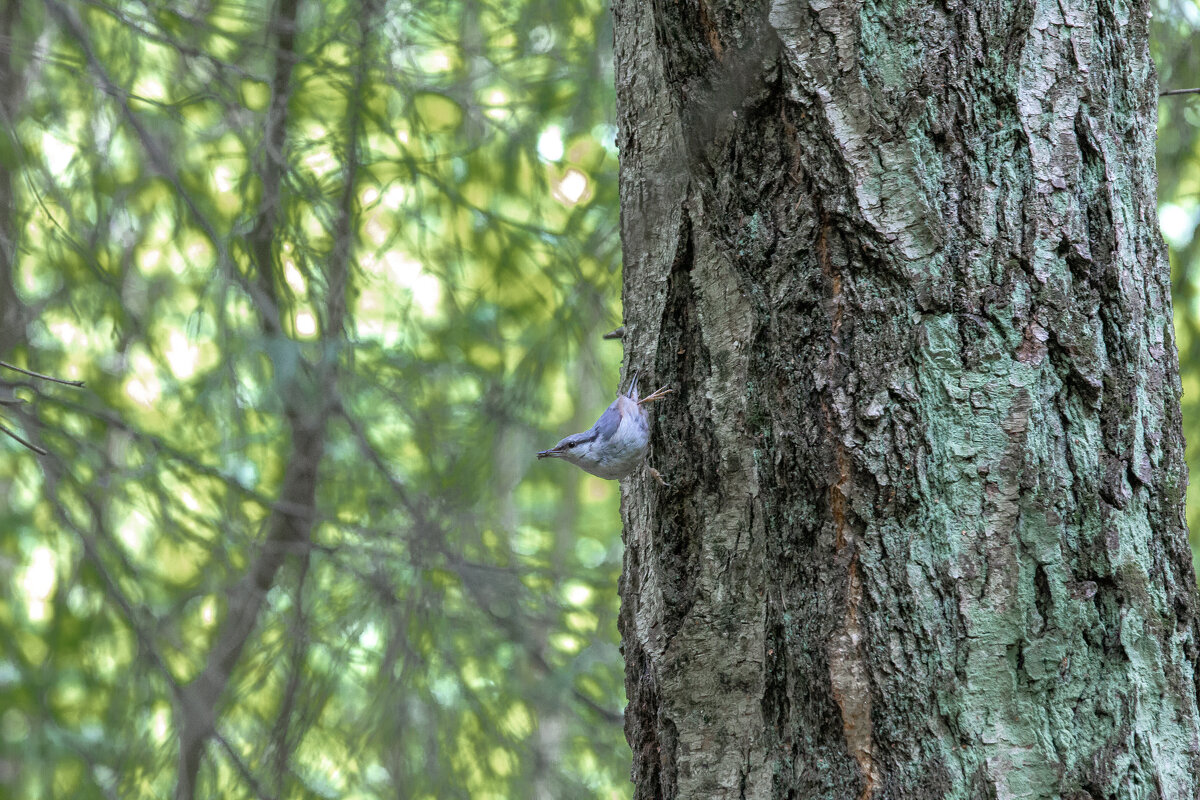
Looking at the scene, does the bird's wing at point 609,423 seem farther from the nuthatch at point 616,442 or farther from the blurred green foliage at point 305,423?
the blurred green foliage at point 305,423

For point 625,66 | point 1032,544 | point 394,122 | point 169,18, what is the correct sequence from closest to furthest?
1. point 1032,544
2. point 625,66
3. point 169,18
4. point 394,122

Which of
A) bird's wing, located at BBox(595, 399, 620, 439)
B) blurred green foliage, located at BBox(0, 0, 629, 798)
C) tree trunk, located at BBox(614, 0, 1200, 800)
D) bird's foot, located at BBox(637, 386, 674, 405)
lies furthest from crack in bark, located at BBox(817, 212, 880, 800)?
blurred green foliage, located at BBox(0, 0, 629, 798)

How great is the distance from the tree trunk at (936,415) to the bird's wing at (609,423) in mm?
756

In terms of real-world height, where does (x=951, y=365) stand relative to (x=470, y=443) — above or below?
below

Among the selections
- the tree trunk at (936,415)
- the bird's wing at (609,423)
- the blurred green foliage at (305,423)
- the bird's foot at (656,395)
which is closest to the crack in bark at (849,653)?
the tree trunk at (936,415)

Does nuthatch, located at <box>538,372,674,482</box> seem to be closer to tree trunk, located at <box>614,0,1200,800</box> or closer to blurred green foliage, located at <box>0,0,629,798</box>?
tree trunk, located at <box>614,0,1200,800</box>

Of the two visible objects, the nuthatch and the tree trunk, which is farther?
the nuthatch

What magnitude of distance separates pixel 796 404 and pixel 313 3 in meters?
3.20

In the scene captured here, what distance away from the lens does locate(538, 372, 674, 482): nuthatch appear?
1.71m

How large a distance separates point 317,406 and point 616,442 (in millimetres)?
1290

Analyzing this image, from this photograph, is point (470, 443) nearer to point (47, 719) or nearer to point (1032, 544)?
point (47, 719)

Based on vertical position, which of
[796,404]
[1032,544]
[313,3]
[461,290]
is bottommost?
[1032,544]

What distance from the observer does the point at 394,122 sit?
12.8ft

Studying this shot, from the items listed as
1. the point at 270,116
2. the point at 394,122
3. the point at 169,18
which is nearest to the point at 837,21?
the point at 270,116
